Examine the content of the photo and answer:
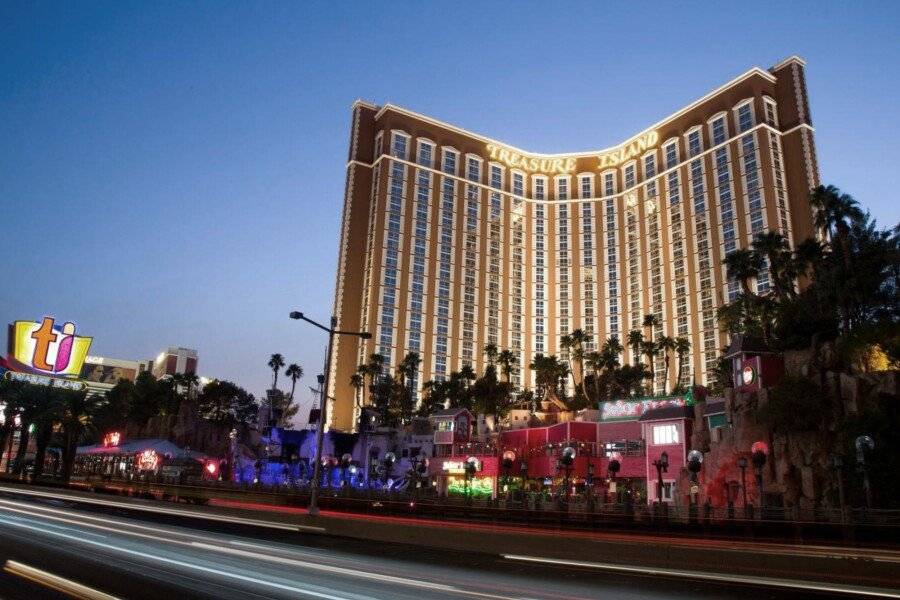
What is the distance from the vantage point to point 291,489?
52.8 metres

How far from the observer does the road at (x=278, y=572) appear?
35.4ft

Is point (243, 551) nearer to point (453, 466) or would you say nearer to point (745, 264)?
point (453, 466)

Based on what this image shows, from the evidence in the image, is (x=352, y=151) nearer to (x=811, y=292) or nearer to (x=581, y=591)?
(x=811, y=292)

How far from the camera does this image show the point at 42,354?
5544 cm

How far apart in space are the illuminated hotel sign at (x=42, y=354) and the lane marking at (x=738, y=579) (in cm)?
5229

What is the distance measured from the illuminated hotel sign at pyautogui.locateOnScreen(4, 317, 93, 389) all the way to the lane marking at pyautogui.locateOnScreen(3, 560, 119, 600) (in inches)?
1955

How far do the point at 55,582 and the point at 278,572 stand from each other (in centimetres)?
377

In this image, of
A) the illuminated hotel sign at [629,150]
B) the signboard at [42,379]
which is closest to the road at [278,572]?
the signboard at [42,379]

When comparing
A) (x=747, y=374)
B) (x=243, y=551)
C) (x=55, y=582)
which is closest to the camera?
(x=55, y=582)

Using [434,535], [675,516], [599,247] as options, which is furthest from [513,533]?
[599,247]

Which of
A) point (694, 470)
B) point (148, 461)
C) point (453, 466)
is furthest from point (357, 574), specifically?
point (453, 466)

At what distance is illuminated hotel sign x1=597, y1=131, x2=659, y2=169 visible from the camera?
546ft

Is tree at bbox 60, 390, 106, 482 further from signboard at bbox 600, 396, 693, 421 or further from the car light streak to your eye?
the car light streak

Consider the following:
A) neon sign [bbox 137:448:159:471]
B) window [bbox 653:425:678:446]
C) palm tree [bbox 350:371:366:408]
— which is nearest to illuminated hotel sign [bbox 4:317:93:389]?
neon sign [bbox 137:448:159:471]
